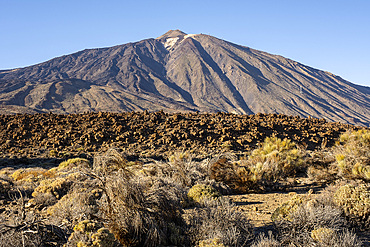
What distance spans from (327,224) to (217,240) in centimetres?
197

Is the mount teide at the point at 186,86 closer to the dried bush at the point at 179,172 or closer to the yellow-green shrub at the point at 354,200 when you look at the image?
the dried bush at the point at 179,172

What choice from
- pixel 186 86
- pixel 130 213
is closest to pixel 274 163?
pixel 130 213

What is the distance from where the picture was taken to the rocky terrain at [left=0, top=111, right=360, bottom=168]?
16.1 metres

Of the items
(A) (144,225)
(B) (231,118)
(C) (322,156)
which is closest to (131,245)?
(A) (144,225)

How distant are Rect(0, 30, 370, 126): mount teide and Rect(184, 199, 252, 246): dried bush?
86.5 meters

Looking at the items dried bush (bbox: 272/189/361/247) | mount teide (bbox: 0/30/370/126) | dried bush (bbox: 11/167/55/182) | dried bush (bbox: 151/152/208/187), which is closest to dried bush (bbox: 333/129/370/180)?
dried bush (bbox: 272/189/361/247)

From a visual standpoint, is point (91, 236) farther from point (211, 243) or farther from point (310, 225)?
point (310, 225)

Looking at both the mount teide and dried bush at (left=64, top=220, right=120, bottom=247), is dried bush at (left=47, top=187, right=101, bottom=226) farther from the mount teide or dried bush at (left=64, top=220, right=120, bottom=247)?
the mount teide

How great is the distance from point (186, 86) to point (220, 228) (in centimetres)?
15566

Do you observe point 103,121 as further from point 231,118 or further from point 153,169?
point 153,169

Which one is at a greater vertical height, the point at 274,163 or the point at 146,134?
the point at 146,134

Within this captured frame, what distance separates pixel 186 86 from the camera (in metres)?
159

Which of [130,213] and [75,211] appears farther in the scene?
[75,211]

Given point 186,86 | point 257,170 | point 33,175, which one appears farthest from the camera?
point 186,86
